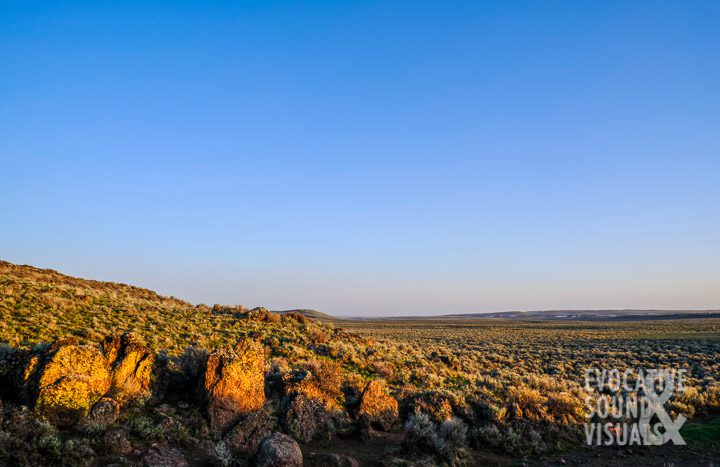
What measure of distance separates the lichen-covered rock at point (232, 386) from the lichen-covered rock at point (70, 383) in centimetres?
247

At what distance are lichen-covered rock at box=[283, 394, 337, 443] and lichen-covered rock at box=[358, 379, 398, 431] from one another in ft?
3.70

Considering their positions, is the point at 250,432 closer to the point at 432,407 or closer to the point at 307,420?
the point at 307,420

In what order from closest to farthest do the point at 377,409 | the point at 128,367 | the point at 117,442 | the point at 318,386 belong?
the point at 117,442 → the point at 128,367 → the point at 377,409 → the point at 318,386

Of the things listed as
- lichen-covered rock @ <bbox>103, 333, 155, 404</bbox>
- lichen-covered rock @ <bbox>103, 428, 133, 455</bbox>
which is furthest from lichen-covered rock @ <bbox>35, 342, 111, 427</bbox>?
lichen-covered rock @ <bbox>103, 428, 133, 455</bbox>

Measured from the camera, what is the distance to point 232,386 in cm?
1060

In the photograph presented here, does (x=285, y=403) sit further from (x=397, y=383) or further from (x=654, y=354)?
(x=654, y=354)

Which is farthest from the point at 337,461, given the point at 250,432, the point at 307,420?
the point at 250,432

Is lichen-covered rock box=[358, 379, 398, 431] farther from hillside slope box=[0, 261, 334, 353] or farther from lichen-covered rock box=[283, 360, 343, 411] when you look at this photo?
hillside slope box=[0, 261, 334, 353]

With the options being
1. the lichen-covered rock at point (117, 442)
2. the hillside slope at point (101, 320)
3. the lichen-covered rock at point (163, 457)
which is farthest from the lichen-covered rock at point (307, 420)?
the hillside slope at point (101, 320)

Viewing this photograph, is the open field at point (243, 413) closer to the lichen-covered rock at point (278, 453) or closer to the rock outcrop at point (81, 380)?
the rock outcrop at point (81, 380)

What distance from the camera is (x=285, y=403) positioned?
447 inches

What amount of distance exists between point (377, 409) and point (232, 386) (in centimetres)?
453

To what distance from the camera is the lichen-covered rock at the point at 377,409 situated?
12242mm

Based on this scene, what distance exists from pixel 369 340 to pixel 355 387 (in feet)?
50.4
